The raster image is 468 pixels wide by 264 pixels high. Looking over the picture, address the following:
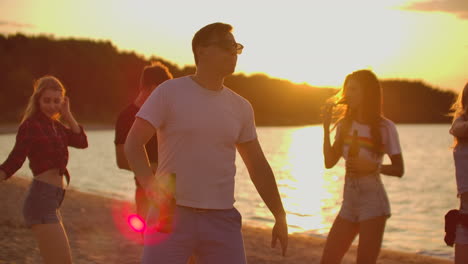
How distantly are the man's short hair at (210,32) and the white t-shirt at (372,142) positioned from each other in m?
2.10

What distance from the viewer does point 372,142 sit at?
5.05m

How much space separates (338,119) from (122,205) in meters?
11.4

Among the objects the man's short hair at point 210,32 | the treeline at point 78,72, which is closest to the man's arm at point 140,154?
the man's short hair at point 210,32

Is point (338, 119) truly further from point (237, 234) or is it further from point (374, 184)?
point (237, 234)

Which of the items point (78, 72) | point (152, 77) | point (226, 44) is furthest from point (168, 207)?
point (78, 72)

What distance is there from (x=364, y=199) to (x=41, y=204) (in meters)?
2.44

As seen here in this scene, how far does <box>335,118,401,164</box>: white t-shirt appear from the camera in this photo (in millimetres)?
5020

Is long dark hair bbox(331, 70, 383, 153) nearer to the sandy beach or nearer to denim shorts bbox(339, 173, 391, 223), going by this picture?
denim shorts bbox(339, 173, 391, 223)

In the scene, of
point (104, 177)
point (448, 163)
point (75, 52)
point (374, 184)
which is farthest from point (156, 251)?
point (75, 52)

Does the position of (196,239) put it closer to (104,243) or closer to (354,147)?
(354,147)

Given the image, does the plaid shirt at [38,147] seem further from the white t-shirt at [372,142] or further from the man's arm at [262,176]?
the white t-shirt at [372,142]

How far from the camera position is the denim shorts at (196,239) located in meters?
3.17

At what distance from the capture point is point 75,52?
102 meters

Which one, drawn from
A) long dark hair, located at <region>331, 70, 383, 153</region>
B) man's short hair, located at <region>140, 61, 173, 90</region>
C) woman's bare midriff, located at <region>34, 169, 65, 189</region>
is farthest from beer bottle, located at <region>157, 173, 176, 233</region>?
long dark hair, located at <region>331, 70, 383, 153</region>
